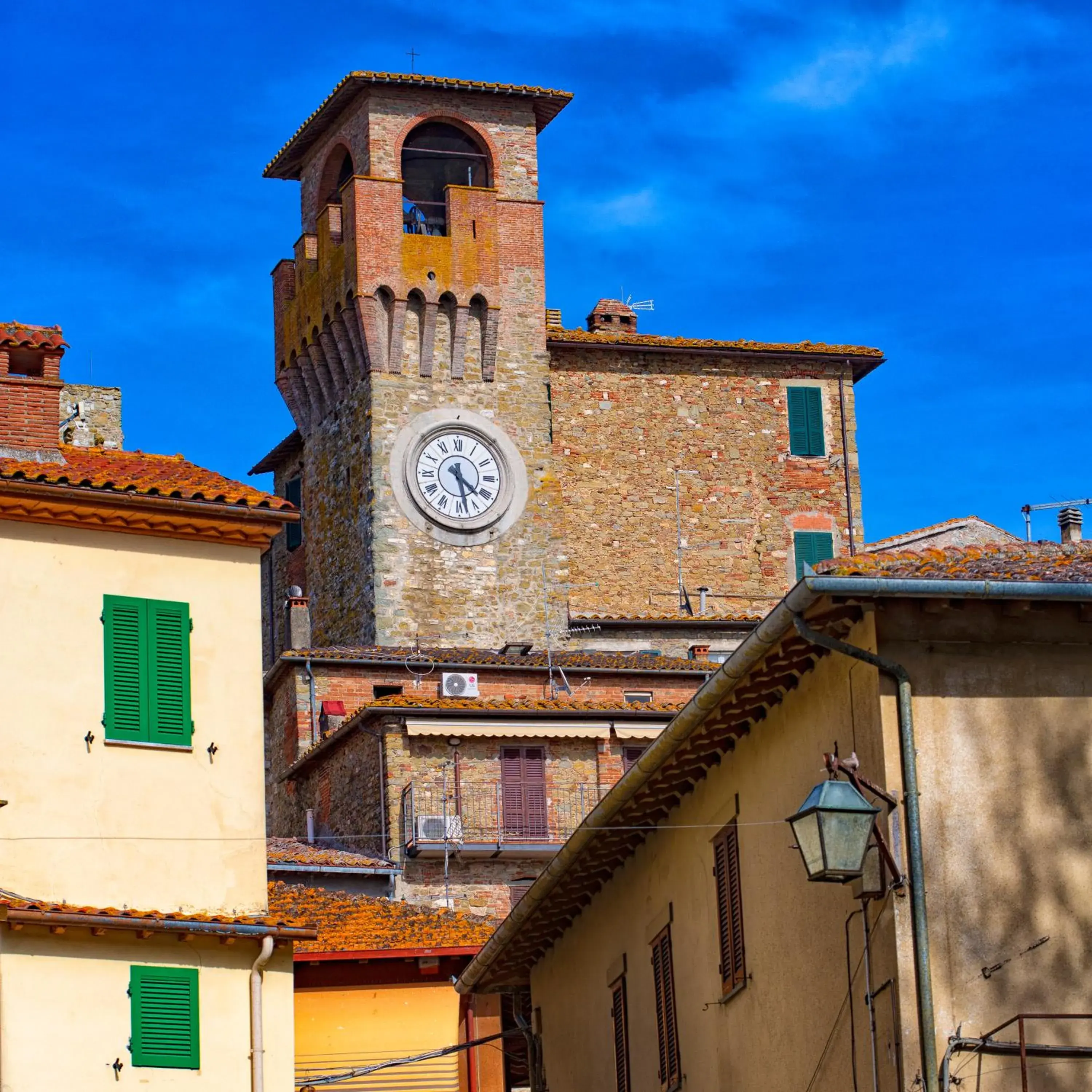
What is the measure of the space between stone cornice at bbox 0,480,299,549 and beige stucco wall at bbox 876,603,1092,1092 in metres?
6.56

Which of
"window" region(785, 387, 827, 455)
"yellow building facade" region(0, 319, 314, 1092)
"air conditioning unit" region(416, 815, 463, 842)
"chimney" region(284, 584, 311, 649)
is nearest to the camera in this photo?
"yellow building facade" region(0, 319, 314, 1092)

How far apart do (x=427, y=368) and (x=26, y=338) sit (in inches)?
948

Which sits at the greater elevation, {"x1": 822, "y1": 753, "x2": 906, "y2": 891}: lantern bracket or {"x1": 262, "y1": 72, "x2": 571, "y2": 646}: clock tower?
{"x1": 262, "y1": 72, "x2": 571, "y2": 646}: clock tower

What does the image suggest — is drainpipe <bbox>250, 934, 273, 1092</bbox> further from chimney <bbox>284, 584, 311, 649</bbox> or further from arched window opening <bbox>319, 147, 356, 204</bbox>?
arched window opening <bbox>319, 147, 356, 204</bbox>

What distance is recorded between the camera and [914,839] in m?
14.6

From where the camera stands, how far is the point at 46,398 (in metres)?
21.3

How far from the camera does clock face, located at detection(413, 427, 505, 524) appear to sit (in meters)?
44.4

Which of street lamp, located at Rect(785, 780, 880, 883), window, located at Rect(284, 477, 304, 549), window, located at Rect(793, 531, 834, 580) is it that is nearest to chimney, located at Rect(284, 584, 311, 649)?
window, located at Rect(284, 477, 304, 549)

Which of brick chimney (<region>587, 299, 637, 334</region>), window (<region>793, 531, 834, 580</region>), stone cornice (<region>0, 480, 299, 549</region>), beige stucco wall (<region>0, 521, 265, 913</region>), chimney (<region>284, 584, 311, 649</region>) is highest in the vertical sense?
brick chimney (<region>587, 299, 637, 334</region>)

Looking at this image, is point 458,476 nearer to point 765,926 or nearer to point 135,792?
point 135,792

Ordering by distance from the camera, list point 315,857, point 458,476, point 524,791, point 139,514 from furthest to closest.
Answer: point 458,476, point 524,791, point 315,857, point 139,514

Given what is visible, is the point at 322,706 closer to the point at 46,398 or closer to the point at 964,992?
the point at 46,398

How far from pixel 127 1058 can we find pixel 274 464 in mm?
Answer: 32969

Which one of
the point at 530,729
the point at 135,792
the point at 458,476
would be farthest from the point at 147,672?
the point at 458,476
